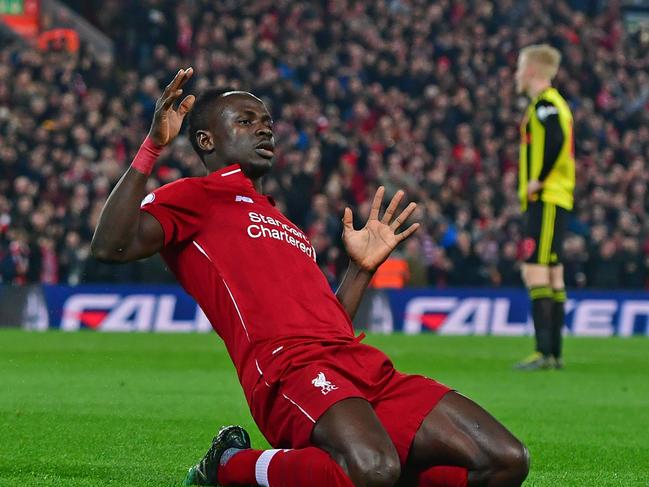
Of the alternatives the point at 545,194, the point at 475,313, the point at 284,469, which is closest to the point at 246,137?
the point at 284,469

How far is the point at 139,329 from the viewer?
17.0 metres

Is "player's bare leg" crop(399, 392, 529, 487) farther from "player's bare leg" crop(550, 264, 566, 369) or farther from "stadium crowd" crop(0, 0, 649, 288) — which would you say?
"stadium crowd" crop(0, 0, 649, 288)

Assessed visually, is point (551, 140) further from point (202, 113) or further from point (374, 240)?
point (202, 113)

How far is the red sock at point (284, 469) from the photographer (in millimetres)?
4395

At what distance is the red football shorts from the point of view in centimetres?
459

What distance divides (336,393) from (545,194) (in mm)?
7118

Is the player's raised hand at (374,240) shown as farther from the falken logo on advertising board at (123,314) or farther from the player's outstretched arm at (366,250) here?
the falken logo on advertising board at (123,314)

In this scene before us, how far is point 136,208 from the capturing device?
465cm

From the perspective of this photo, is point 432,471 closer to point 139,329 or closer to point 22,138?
point 139,329

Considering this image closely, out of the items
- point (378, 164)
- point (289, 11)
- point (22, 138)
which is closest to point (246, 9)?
point (289, 11)

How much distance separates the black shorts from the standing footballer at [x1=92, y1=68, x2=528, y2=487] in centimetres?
636

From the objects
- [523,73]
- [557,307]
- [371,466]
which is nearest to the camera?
[371,466]

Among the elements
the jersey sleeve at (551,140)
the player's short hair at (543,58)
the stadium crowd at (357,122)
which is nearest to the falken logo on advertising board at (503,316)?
the stadium crowd at (357,122)

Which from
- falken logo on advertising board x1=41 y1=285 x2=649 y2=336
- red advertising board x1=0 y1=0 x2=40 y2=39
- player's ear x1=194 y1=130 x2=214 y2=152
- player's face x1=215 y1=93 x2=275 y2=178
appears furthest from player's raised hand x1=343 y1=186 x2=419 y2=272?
red advertising board x1=0 y1=0 x2=40 y2=39
